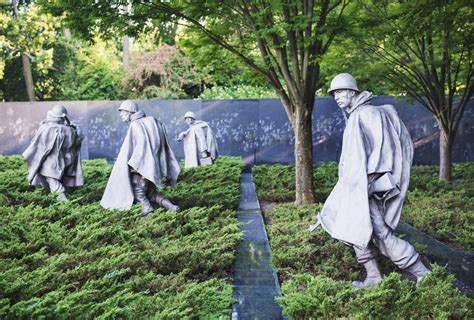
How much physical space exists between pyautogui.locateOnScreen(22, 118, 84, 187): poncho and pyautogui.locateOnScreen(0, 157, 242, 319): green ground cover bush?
→ 76 centimetres

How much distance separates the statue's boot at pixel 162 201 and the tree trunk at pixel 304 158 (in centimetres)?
236

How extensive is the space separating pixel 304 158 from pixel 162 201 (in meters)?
2.67

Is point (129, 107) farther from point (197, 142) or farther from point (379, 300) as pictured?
point (197, 142)

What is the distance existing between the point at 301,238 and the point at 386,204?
1819 millimetres

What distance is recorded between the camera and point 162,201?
7988 mm

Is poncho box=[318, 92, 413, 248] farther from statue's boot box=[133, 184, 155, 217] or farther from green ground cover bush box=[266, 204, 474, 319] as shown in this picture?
statue's boot box=[133, 184, 155, 217]

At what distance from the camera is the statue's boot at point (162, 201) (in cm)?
785

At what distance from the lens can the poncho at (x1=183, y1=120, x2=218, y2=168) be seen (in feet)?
48.4

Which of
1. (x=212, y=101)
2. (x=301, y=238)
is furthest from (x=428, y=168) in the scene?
(x=301, y=238)

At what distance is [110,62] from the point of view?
28.5 m

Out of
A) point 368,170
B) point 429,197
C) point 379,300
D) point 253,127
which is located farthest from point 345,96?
point 253,127

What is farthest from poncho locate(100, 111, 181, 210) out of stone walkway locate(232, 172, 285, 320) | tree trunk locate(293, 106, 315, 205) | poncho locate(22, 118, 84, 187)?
tree trunk locate(293, 106, 315, 205)

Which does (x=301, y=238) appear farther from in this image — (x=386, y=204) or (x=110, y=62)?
(x=110, y=62)

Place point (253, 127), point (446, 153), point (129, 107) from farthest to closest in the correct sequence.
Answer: point (253, 127), point (446, 153), point (129, 107)
